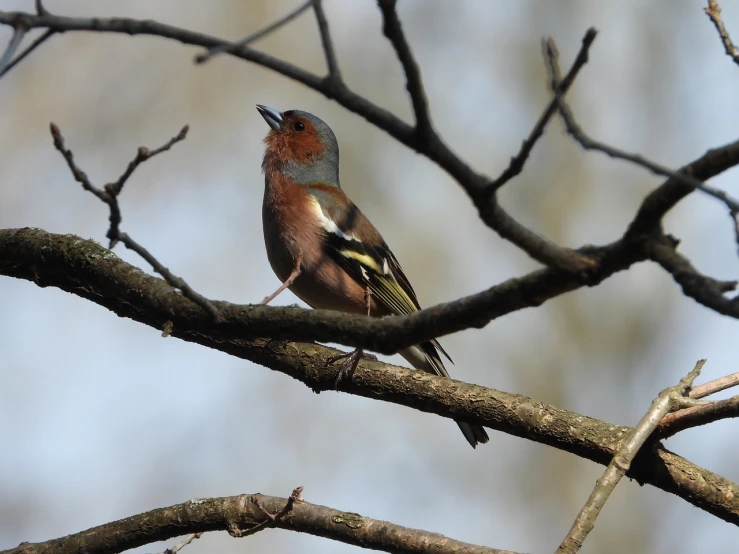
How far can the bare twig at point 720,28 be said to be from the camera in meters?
3.61

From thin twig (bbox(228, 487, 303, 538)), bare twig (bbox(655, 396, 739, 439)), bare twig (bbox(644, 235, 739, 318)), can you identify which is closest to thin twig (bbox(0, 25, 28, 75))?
bare twig (bbox(644, 235, 739, 318))

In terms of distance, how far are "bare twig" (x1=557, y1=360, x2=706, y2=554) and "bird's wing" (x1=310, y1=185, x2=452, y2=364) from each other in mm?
3455

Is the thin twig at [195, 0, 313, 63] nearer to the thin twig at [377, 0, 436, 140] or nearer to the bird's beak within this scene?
the thin twig at [377, 0, 436, 140]

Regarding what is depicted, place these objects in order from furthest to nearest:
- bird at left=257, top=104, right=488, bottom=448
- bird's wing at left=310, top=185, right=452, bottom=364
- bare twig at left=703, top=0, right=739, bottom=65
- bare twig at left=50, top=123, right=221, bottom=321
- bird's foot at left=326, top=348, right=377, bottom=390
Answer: bird's wing at left=310, top=185, right=452, bottom=364
bird at left=257, top=104, right=488, bottom=448
bird's foot at left=326, top=348, right=377, bottom=390
bare twig at left=703, top=0, right=739, bottom=65
bare twig at left=50, top=123, right=221, bottom=321

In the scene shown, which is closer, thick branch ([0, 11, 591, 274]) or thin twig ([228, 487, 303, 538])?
thick branch ([0, 11, 591, 274])

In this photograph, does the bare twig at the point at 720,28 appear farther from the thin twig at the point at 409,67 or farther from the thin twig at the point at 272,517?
the thin twig at the point at 272,517

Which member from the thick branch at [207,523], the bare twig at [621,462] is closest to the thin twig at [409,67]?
Answer: the bare twig at [621,462]

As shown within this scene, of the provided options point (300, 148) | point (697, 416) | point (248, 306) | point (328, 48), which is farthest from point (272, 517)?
point (300, 148)

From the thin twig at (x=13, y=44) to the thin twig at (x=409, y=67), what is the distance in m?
1.12

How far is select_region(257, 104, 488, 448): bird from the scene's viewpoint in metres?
6.67

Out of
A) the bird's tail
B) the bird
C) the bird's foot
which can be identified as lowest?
the bird's foot

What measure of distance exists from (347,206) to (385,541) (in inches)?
158

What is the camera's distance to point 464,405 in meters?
4.14

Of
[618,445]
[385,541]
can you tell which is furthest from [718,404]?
[385,541]
